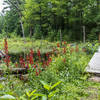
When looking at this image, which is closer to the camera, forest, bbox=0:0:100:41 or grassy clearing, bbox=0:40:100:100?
grassy clearing, bbox=0:40:100:100

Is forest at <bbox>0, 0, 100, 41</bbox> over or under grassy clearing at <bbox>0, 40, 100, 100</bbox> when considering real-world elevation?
over

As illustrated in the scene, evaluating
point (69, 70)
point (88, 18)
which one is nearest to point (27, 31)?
point (88, 18)

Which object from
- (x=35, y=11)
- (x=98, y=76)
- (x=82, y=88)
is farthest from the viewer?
(x=35, y=11)

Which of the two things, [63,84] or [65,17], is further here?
[65,17]

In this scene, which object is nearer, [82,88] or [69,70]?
[82,88]

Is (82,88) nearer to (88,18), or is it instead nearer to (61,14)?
(88,18)

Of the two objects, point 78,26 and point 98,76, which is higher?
point 78,26

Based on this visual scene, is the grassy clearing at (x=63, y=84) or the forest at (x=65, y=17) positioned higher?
the forest at (x=65, y=17)

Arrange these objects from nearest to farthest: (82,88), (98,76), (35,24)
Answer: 1. (82,88)
2. (98,76)
3. (35,24)

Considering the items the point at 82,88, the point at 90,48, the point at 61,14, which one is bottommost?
the point at 82,88

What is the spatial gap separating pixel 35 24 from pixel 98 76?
1541 cm

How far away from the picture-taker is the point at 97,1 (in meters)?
13.3

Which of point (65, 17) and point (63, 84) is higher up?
point (65, 17)

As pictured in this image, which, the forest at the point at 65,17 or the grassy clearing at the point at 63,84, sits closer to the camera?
the grassy clearing at the point at 63,84
